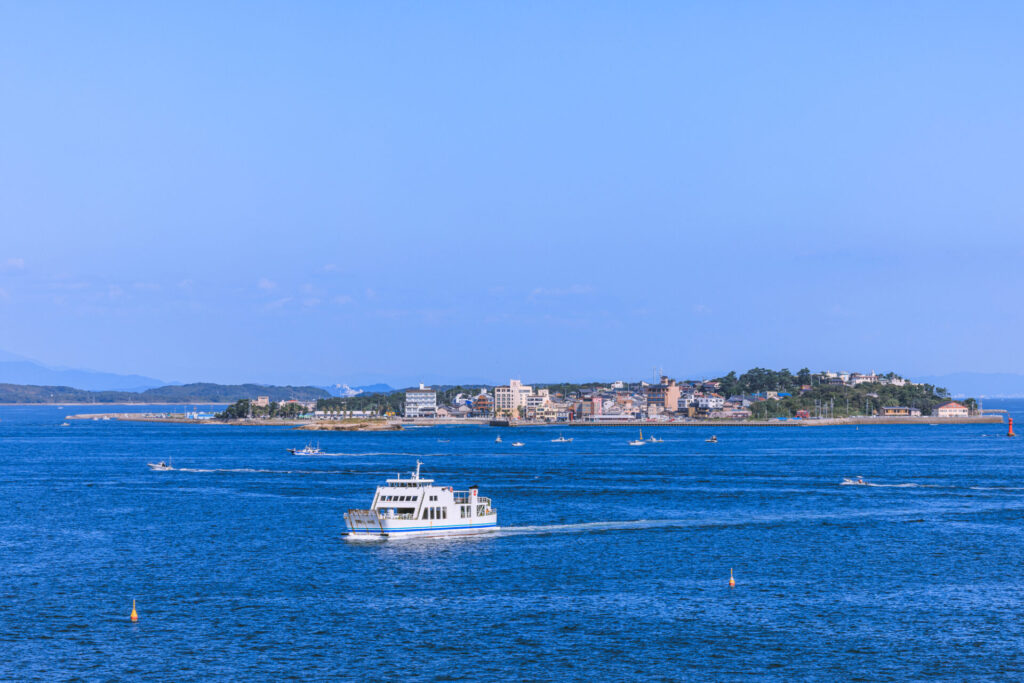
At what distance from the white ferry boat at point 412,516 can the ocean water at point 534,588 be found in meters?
2.44

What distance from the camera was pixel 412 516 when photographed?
7850 cm

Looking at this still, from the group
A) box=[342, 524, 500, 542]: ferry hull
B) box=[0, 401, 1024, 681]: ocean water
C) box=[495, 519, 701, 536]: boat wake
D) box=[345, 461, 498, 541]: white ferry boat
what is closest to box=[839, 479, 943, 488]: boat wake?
box=[0, 401, 1024, 681]: ocean water

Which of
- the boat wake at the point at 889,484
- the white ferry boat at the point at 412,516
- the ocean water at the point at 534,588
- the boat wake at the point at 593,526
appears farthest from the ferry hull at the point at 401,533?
the boat wake at the point at 889,484

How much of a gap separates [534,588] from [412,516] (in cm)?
2036

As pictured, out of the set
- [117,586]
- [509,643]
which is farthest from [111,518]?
[509,643]

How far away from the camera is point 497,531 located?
81562mm

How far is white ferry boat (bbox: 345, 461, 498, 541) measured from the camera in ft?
255

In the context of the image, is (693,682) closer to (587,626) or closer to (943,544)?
(587,626)

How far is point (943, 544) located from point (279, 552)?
44953mm

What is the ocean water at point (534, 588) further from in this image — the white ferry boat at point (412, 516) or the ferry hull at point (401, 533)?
the white ferry boat at point (412, 516)

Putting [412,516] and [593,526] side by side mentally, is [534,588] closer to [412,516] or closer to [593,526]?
[412,516]

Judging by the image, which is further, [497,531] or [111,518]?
[111,518]

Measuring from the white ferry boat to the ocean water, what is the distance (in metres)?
2.44

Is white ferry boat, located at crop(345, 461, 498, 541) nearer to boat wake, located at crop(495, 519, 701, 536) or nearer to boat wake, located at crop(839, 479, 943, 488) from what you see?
boat wake, located at crop(495, 519, 701, 536)
